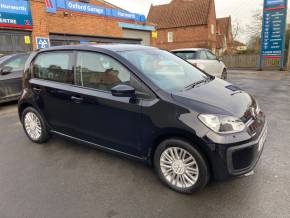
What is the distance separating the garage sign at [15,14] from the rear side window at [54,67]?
7.98 metres

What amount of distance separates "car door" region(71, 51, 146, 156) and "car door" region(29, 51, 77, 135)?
175mm

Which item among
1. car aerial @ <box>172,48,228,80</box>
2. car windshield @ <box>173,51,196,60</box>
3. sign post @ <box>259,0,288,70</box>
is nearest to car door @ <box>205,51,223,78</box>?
car aerial @ <box>172,48,228,80</box>

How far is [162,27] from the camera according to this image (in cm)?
3341

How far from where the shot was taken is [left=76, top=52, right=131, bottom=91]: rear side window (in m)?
3.13

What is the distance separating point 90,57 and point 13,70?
4.89 m

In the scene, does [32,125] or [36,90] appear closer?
[36,90]

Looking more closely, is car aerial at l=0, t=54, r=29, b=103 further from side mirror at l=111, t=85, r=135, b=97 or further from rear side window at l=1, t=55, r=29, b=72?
side mirror at l=111, t=85, r=135, b=97

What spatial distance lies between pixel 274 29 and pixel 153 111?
53.2ft

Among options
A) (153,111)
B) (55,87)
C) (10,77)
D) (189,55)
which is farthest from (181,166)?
(189,55)

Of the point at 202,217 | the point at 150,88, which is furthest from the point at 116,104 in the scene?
the point at 202,217

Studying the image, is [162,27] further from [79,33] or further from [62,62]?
[62,62]

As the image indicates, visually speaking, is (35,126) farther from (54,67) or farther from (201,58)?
(201,58)

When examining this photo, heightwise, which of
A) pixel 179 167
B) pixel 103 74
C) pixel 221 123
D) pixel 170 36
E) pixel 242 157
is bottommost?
pixel 179 167

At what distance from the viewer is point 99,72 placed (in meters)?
3.33
